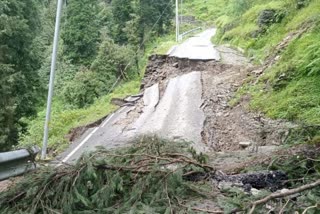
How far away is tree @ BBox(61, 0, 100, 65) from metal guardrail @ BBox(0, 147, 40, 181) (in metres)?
33.6

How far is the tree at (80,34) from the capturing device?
38781mm

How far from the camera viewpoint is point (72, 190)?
14.6ft

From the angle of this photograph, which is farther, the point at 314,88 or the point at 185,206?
the point at 314,88

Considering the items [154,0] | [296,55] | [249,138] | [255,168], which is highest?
[154,0]

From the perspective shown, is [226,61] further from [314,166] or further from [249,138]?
[314,166]

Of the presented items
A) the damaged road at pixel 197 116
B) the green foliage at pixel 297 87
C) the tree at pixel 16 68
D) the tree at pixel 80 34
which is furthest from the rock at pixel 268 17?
the tree at pixel 80 34

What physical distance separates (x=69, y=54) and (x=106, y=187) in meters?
35.9

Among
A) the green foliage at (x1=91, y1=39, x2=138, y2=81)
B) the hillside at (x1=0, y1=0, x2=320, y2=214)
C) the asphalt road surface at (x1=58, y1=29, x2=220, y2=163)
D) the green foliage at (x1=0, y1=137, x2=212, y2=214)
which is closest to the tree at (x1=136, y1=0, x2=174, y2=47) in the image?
the green foliage at (x1=91, y1=39, x2=138, y2=81)

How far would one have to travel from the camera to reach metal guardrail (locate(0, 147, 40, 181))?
5.31 m

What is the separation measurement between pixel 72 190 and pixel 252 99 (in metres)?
8.31

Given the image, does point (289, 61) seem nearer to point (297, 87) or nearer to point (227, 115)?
point (297, 87)

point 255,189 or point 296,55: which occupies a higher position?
point 296,55

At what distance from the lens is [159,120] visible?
41.5 ft

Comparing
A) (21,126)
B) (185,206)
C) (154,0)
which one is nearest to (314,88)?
(185,206)
